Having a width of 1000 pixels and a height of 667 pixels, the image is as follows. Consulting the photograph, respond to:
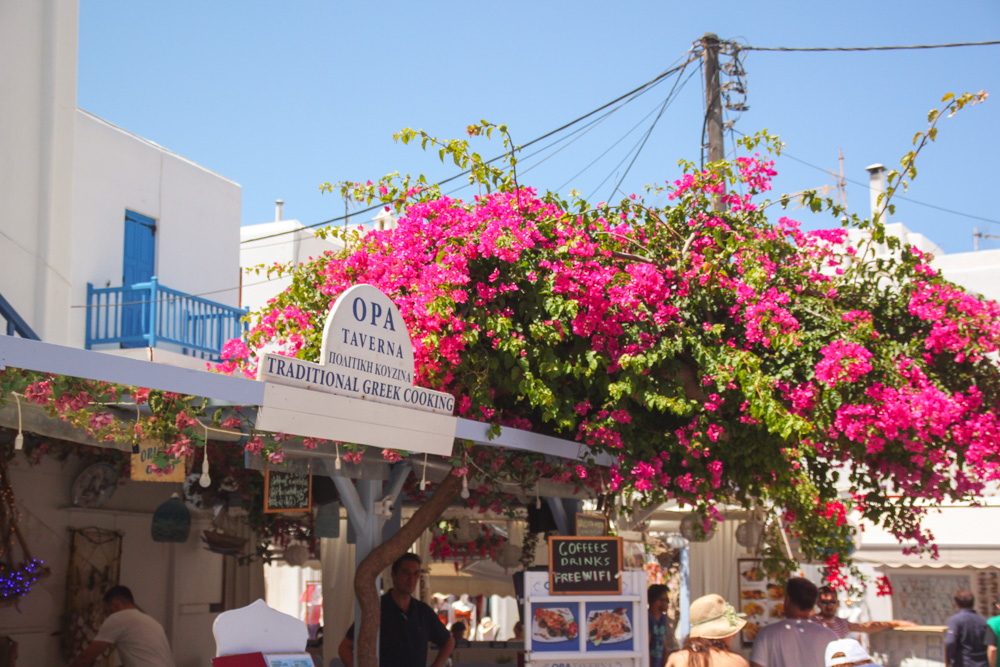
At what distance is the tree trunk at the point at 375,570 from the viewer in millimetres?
6332

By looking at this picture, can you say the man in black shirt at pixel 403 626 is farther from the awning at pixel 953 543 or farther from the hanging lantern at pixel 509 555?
the awning at pixel 953 543

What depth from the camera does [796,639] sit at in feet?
19.6

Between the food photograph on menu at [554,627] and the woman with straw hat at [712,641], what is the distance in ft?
3.27

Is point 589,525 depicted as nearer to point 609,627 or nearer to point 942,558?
point 609,627

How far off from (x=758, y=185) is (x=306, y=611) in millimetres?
17496

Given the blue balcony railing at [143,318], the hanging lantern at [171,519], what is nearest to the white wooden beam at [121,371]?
the hanging lantern at [171,519]

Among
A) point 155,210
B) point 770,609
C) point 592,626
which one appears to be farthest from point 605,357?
point 155,210

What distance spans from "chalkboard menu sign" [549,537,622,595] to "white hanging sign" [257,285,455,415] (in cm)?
151

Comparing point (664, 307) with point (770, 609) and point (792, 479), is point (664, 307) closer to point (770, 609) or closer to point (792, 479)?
point (792, 479)

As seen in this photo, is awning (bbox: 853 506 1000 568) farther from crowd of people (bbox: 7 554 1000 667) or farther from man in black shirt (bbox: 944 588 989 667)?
crowd of people (bbox: 7 554 1000 667)

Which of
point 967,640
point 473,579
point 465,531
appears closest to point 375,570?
point 465,531

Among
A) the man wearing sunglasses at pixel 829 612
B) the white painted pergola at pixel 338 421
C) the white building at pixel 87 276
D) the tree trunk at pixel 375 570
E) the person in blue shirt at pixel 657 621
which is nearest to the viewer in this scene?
the white painted pergola at pixel 338 421

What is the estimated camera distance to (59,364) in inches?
159

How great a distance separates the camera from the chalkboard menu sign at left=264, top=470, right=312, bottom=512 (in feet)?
21.8
